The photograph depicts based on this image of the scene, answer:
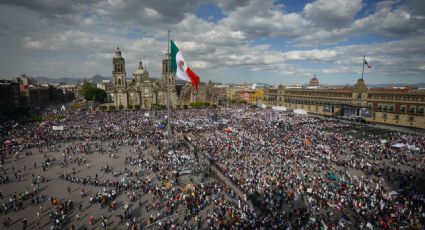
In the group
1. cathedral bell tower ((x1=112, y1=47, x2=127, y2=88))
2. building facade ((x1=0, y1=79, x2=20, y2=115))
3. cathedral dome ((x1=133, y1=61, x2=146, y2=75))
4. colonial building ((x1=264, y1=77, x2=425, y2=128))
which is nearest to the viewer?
colonial building ((x1=264, y1=77, x2=425, y2=128))

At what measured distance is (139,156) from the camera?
29.2m

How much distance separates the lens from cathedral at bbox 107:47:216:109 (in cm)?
8600

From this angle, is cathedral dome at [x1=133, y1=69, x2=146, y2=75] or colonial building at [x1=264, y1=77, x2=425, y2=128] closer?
colonial building at [x1=264, y1=77, x2=425, y2=128]

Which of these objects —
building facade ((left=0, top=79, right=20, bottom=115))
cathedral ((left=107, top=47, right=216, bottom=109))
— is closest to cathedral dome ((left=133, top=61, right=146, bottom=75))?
cathedral ((left=107, top=47, right=216, bottom=109))

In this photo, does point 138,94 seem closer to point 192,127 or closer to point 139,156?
point 192,127

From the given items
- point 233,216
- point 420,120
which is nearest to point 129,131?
point 233,216

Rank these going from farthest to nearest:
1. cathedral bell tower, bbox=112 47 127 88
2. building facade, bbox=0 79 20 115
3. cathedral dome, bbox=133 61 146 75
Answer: cathedral dome, bbox=133 61 146 75 < cathedral bell tower, bbox=112 47 127 88 < building facade, bbox=0 79 20 115

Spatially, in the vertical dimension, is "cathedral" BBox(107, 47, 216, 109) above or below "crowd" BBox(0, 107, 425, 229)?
above

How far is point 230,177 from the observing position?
75.7 feet

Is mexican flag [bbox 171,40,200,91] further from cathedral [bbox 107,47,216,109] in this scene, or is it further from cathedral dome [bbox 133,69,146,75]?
cathedral dome [bbox 133,69,146,75]

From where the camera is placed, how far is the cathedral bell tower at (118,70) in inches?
3366

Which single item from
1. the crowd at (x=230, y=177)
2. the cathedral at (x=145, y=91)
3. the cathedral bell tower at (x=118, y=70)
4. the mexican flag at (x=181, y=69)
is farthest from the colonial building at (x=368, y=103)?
the cathedral bell tower at (x=118, y=70)

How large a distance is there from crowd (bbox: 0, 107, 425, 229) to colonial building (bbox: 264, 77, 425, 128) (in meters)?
17.0

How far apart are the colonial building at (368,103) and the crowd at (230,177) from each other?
1702 cm
